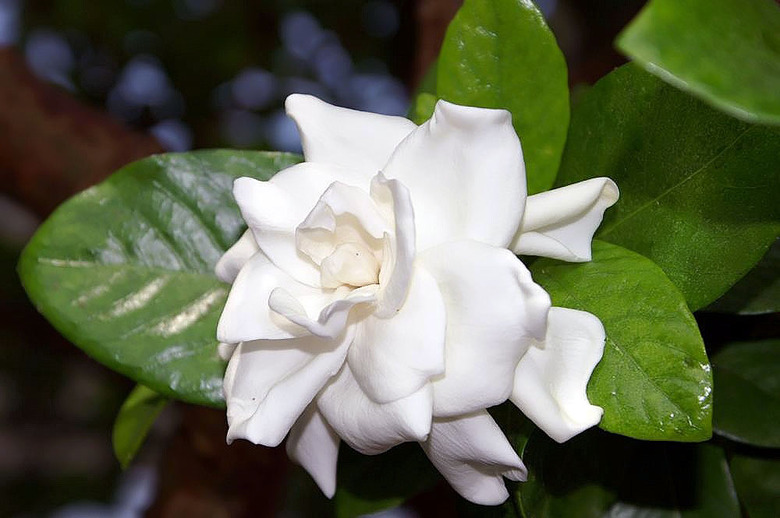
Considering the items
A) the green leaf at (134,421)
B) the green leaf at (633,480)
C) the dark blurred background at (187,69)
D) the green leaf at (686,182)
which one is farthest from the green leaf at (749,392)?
the dark blurred background at (187,69)

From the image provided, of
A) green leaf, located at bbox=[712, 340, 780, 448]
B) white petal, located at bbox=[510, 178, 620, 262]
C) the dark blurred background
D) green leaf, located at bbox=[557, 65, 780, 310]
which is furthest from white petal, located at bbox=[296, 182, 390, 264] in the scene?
the dark blurred background

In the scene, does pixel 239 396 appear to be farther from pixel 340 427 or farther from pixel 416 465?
pixel 416 465

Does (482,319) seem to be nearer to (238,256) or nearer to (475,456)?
(475,456)

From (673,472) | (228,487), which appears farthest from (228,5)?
(673,472)

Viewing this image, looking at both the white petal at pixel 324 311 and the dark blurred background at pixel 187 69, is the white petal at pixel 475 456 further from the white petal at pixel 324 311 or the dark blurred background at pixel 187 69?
the dark blurred background at pixel 187 69

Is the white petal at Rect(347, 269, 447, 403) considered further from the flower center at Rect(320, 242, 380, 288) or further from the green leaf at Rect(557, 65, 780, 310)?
the green leaf at Rect(557, 65, 780, 310)

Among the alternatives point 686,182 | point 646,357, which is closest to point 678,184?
point 686,182
